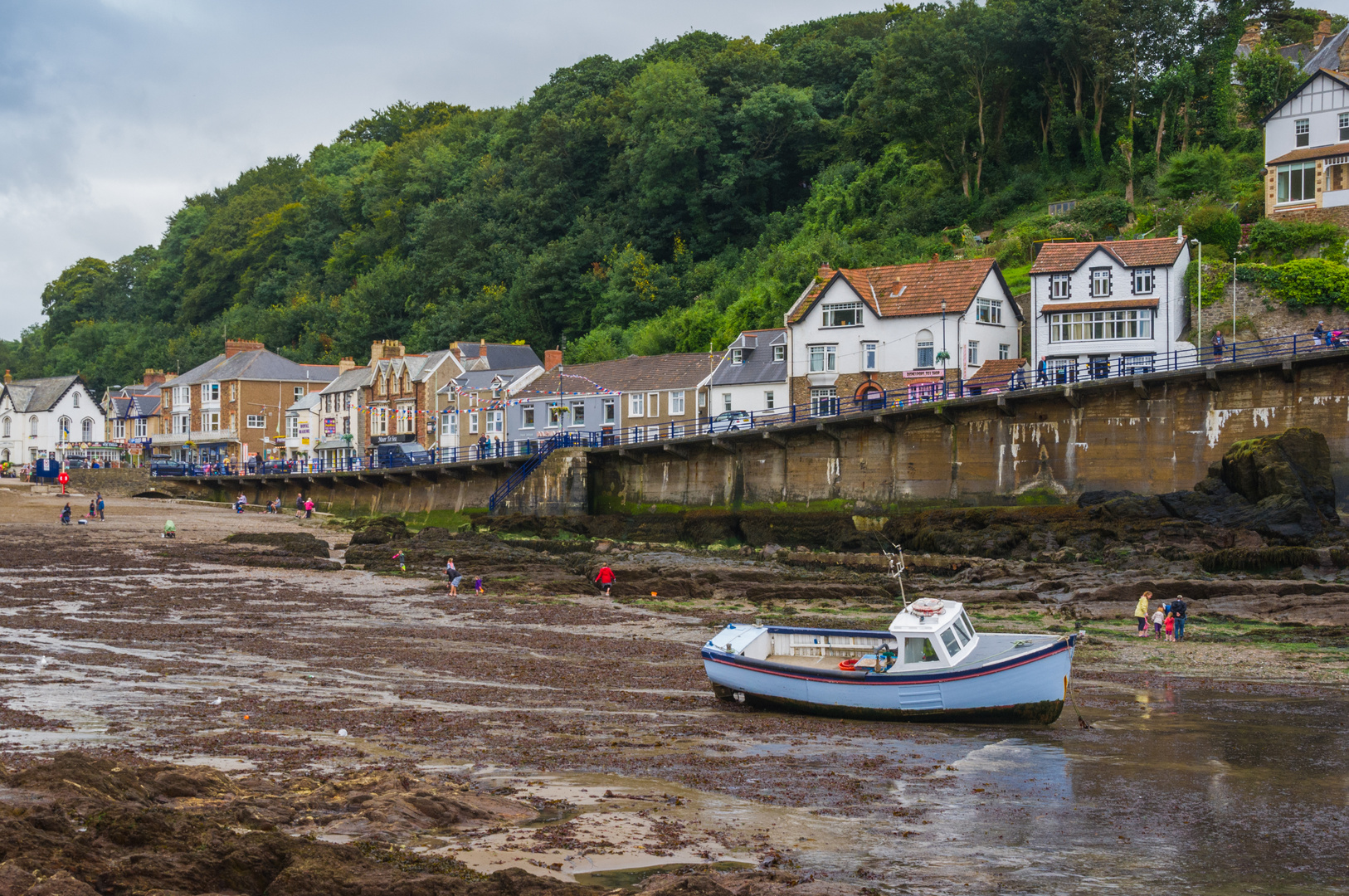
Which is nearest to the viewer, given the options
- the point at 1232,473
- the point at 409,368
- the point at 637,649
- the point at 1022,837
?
the point at 1022,837

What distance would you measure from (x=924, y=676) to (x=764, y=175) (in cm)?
8702

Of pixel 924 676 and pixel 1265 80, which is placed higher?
pixel 1265 80

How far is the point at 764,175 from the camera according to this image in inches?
4048

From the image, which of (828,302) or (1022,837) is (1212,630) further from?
(828,302)

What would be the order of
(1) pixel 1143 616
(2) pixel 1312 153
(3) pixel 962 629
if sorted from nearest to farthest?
(3) pixel 962 629, (1) pixel 1143 616, (2) pixel 1312 153

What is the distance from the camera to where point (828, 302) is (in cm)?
6750

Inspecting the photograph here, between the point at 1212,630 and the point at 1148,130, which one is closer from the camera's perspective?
the point at 1212,630

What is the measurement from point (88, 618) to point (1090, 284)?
168 feet

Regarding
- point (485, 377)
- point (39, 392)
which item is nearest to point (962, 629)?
point (485, 377)

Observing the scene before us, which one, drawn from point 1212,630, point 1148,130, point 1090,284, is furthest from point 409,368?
point 1212,630

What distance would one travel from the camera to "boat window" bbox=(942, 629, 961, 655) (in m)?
20.9

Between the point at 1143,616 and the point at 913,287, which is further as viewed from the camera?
the point at 913,287

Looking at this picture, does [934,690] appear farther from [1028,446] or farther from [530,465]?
[530,465]

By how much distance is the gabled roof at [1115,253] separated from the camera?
6097 cm
